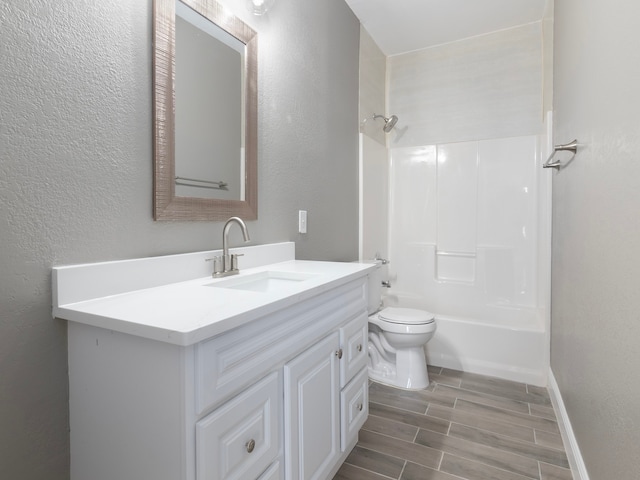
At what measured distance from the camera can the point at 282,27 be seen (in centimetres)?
180

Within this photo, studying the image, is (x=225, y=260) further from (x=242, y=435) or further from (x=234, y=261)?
(x=242, y=435)

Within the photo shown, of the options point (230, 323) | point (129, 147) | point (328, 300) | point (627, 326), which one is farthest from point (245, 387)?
point (627, 326)

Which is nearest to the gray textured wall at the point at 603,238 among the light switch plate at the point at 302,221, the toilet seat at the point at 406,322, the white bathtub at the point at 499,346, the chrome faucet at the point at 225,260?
the white bathtub at the point at 499,346

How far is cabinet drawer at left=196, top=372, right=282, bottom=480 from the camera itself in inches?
29.6

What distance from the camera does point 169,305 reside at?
0.90 metres

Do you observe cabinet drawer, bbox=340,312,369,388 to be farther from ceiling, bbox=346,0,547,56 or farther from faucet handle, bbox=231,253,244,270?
ceiling, bbox=346,0,547,56

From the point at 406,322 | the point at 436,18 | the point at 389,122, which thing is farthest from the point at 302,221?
the point at 436,18

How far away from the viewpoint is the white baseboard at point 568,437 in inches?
54.8

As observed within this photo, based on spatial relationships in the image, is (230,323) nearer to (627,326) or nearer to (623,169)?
(627,326)

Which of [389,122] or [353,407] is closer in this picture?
[353,407]

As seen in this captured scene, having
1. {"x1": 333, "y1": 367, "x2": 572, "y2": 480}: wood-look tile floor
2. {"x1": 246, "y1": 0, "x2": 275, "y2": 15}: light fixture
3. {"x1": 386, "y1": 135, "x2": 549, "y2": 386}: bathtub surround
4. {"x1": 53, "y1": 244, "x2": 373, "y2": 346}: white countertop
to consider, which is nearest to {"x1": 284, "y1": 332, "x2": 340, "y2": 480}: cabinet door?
{"x1": 53, "y1": 244, "x2": 373, "y2": 346}: white countertop

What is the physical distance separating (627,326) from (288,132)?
1543mm

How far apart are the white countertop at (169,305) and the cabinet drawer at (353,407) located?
527 millimetres

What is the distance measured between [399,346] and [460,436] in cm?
64
